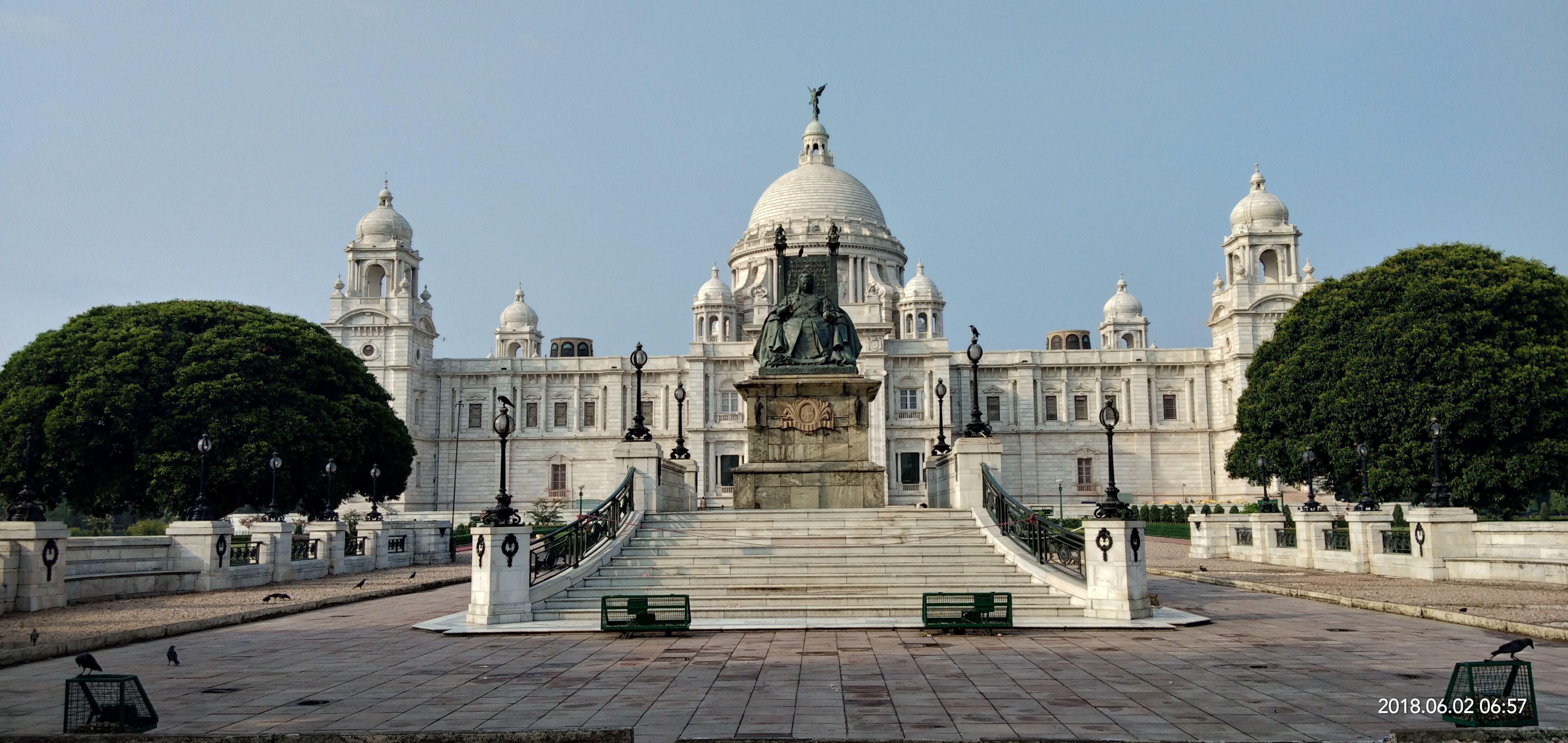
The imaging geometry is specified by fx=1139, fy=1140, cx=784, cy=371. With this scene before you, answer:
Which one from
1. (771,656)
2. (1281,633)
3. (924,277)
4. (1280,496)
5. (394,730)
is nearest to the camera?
(394,730)

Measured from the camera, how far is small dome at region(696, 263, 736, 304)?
318ft

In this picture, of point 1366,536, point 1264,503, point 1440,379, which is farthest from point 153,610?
point 1440,379

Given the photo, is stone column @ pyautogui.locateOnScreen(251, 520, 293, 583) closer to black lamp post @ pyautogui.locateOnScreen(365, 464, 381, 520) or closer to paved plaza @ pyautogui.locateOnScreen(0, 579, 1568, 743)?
black lamp post @ pyautogui.locateOnScreen(365, 464, 381, 520)

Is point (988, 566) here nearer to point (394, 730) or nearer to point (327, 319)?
point (394, 730)

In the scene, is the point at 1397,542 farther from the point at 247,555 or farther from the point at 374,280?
the point at 374,280

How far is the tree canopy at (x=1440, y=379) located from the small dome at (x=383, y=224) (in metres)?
59.6

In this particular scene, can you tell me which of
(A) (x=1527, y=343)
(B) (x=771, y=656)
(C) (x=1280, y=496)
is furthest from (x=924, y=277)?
(B) (x=771, y=656)

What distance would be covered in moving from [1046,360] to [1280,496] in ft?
99.4

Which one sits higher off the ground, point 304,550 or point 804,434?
point 804,434

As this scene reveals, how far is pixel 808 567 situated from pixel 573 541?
4.28 metres

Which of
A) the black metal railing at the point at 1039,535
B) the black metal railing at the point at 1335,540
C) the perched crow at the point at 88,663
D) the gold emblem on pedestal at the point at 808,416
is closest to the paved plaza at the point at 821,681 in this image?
the perched crow at the point at 88,663

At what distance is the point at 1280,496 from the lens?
60188mm

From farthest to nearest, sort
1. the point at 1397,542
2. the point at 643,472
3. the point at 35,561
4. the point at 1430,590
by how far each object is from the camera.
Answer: the point at 1397,542, the point at 643,472, the point at 1430,590, the point at 35,561

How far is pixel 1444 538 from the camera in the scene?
26.1 m
